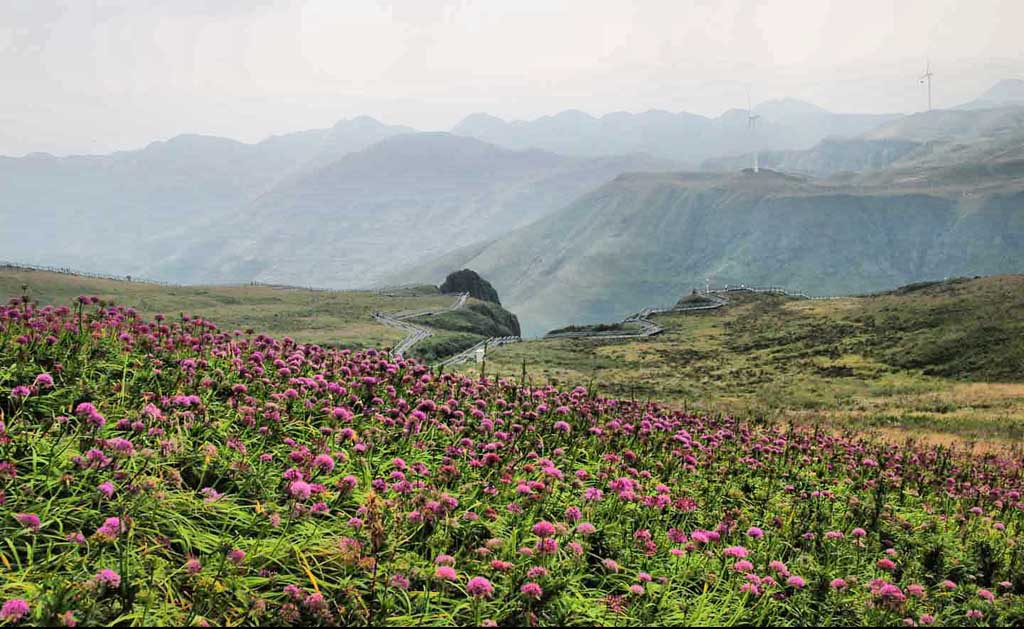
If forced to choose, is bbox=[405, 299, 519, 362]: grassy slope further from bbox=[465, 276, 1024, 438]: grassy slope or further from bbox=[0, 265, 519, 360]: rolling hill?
bbox=[465, 276, 1024, 438]: grassy slope

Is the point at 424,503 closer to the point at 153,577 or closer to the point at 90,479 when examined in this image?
the point at 153,577

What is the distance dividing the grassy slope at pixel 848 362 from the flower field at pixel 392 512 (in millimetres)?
15772

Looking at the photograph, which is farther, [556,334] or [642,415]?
[556,334]

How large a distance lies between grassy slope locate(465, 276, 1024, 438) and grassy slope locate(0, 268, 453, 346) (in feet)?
81.1

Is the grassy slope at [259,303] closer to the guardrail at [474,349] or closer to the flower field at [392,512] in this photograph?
the guardrail at [474,349]

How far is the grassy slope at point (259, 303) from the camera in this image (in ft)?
300

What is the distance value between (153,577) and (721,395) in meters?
49.3

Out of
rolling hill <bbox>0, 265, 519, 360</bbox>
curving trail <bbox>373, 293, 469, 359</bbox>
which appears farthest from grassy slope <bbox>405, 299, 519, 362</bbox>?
curving trail <bbox>373, 293, 469, 359</bbox>

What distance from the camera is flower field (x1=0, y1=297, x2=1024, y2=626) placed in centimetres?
526

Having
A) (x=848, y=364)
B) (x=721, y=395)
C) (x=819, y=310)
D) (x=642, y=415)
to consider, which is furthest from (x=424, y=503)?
(x=819, y=310)

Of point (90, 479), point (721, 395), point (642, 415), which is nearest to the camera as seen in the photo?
point (90, 479)

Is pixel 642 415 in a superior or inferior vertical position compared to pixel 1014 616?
superior

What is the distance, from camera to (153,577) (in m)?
5.00

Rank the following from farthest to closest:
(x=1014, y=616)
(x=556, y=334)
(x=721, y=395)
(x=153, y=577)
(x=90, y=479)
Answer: (x=556, y=334)
(x=721, y=395)
(x=1014, y=616)
(x=90, y=479)
(x=153, y=577)
